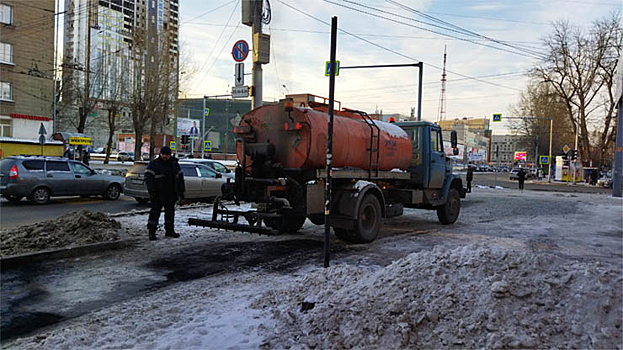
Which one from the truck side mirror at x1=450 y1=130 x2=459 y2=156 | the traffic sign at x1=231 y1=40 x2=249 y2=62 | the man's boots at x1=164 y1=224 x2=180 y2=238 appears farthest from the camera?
the traffic sign at x1=231 y1=40 x2=249 y2=62

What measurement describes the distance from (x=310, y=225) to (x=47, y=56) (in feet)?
109

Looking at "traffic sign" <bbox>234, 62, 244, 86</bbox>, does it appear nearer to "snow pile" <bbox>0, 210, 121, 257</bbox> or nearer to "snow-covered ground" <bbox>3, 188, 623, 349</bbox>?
"snow pile" <bbox>0, 210, 121, 257</bbox>

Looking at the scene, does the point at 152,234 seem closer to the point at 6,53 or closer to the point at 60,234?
the point at 60,234

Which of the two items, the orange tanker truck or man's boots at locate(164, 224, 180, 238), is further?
man's boots at locate(164, 224, 180, 238)

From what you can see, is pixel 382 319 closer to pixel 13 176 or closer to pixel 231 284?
pixel 231 284

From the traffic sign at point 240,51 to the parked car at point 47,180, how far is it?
22.4ft

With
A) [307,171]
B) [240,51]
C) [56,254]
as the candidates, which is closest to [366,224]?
[307,171]

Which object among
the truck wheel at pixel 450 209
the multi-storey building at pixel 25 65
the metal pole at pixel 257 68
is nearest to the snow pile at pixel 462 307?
the truck wheel at pixel 450 209

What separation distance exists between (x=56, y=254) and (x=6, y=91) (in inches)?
1305

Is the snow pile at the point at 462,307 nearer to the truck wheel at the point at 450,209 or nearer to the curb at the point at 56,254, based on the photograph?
the curb at the point at 56,254

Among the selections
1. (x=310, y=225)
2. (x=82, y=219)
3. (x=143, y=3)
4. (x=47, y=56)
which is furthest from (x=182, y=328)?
(x=47, y=56)

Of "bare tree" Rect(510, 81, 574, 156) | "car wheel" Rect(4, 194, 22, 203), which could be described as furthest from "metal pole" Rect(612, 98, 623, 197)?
"car wheel" Rect(4, 194, 22, 203)

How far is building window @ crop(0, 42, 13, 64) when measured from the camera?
109 ft

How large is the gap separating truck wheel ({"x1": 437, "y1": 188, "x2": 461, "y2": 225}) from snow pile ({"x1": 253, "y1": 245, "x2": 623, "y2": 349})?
25.2ft
